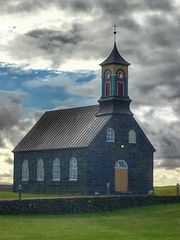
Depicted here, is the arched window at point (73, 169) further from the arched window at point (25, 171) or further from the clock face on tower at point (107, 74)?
the clock face on tower at point (107, 74)

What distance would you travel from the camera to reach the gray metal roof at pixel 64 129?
203 feet

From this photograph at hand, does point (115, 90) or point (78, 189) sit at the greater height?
point (115, 90)

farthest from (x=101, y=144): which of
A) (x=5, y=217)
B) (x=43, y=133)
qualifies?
(x=5, y=217)

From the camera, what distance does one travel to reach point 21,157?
71312 mm

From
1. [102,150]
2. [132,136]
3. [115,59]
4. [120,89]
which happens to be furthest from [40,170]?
[115,59]

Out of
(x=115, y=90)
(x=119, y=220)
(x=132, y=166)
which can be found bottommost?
(x=119, y=220)

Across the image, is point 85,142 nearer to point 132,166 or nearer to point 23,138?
point 132,166

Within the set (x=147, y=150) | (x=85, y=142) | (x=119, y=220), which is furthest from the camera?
(x=147, y=150)

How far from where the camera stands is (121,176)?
6225 centimetres

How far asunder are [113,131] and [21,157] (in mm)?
13836

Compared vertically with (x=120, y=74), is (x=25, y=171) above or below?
below

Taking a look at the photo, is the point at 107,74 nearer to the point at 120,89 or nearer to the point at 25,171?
the point at 120,89

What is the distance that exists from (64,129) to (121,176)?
8.33m

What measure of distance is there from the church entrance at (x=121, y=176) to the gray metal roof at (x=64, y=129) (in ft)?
13.6
